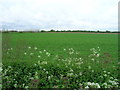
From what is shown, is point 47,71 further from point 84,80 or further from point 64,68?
point 84,80

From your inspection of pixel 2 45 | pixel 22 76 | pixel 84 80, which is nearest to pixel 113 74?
pixel 84 80

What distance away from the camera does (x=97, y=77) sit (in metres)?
5.33

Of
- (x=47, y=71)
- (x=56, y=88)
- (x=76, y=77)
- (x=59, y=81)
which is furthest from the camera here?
(x=47, y=71)

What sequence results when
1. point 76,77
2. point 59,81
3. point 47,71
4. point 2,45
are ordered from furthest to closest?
point 2,45 → point 47,71 → point 76,77 → point 59,81

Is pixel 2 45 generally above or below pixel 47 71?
above

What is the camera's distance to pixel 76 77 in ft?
17.0

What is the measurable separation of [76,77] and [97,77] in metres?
0.57

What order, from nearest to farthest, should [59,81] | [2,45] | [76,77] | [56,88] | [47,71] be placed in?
[56,88] < [59,81] < [76,77] < [47,71] < [2,45]

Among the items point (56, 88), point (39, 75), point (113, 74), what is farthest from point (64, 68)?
point (56, 88)

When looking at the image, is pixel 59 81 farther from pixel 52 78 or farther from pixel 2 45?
pixel 2 45

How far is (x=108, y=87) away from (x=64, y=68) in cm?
185

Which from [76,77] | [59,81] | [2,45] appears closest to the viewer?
[59,81]

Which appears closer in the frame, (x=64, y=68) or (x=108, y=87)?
(x=108, y=87)

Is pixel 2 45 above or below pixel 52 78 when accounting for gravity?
above
